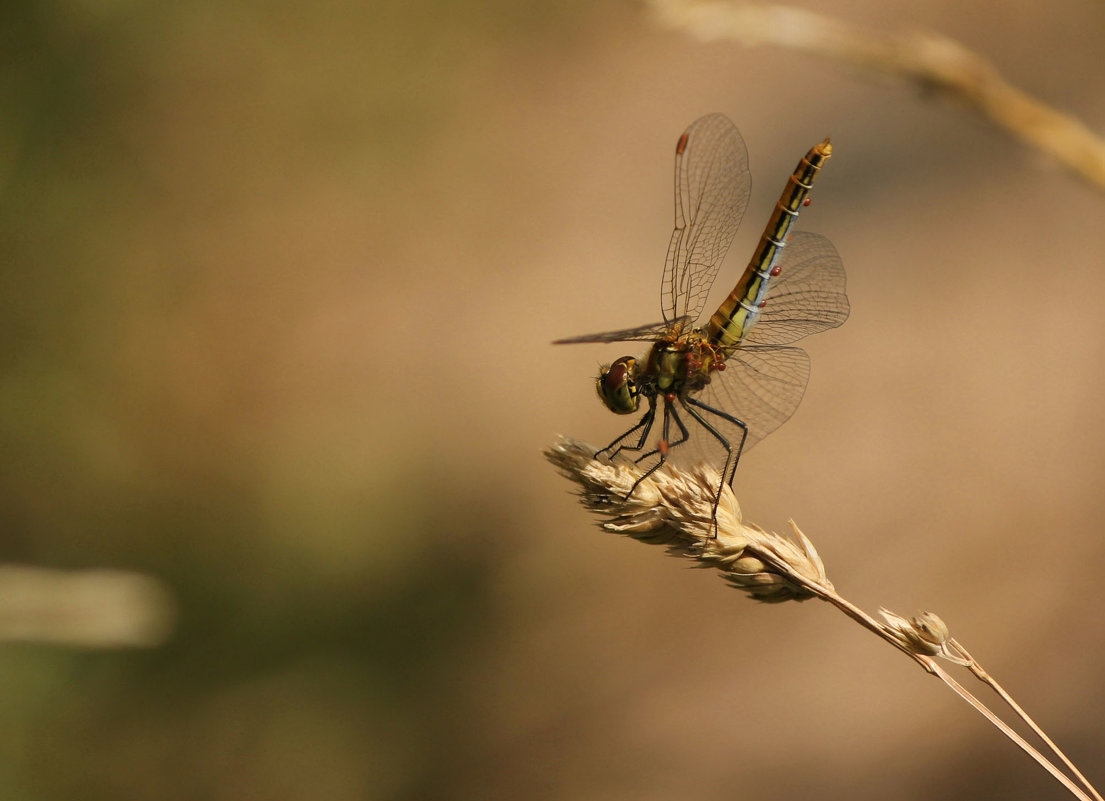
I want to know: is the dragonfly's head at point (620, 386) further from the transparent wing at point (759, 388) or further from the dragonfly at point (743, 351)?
the transparent wing at point (759, 388)

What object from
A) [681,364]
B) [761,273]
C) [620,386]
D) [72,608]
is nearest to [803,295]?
[761,273]

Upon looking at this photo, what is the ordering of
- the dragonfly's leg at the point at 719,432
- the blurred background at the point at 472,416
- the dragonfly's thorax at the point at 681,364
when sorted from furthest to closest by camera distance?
the blurred background at the point at 472,416
the dragonfly's thorax at the point at 681,364
the dragonfly's leg at the point at 719,432

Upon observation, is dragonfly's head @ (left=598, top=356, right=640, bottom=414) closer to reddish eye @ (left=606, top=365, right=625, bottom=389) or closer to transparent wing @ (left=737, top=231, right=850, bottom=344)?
reddish eye @ (left=606, top=365, right=625, bottom=389)

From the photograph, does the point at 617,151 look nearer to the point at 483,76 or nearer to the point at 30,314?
the point at 483,76

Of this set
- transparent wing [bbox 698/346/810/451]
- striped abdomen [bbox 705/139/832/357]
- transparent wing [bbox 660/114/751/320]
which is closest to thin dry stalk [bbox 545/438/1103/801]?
transparent wing [bbox 698/346/810/451]

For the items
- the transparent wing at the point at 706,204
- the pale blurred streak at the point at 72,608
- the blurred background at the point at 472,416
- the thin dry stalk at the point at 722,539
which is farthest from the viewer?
the blurred background at the point at 472,416

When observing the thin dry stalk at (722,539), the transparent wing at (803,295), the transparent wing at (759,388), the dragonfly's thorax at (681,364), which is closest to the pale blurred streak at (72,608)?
the thin dry stalk at (722,539)
